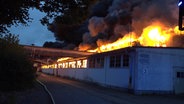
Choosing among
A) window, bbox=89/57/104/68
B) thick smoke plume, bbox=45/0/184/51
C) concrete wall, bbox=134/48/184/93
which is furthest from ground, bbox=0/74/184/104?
thick smoke plume, bbox=45/0/184/51

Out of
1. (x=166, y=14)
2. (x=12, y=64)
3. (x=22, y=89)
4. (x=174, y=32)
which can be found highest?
(x=166, y=14)

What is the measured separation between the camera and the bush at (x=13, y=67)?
3219 centimetres

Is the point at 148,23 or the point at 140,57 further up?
the point at 148,23

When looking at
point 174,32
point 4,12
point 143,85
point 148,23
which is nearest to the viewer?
point 4,12

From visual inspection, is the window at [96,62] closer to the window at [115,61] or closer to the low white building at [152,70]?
the window at [115,61]

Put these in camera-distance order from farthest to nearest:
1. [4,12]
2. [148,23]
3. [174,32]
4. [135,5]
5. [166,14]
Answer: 1. [135,5]
2. [148,23]
3. [166,14]
4. [174,32]
5. [4,12]

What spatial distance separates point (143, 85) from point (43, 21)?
1921cm

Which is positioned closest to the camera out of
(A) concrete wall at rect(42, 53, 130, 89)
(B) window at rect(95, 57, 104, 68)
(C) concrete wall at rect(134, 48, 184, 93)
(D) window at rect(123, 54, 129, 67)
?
(C) concrete wall at rect(134, 48, 184, 93)

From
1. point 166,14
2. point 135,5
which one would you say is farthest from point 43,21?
point 135,5

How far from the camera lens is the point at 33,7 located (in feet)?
44.4

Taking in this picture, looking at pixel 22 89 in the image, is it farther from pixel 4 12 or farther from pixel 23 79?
pixel 4 12

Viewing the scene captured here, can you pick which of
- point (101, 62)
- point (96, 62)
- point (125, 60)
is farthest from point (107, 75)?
point (96, 62)

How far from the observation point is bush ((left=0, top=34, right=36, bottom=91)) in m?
32.2

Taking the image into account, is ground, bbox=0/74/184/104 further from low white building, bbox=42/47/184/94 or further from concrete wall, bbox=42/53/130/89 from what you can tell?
concrete wall, bbox=42/53/130/89
